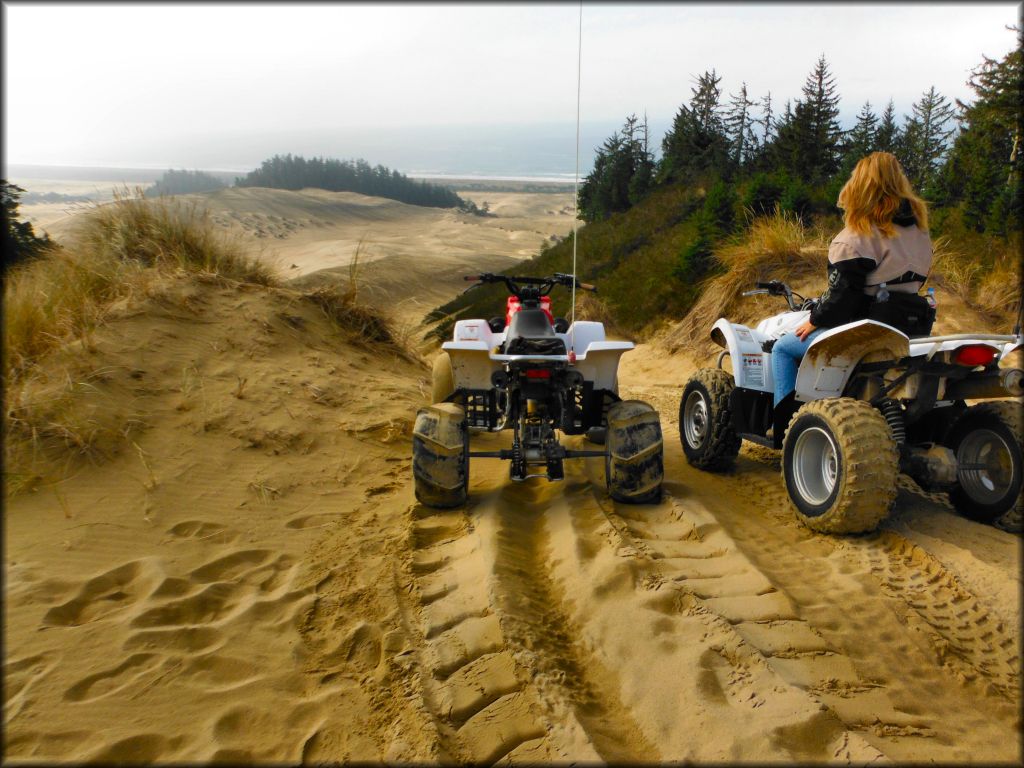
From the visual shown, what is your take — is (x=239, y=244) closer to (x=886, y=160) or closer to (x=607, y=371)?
(x=607, y=371)

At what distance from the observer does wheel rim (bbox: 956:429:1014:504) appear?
13.4 ft

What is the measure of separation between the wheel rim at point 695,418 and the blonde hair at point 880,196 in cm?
196

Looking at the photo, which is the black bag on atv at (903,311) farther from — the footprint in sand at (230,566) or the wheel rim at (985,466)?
the footprint in sand at (230,566)

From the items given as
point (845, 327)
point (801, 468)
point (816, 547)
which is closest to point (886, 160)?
point (845, 327)

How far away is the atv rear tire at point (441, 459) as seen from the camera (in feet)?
15.7

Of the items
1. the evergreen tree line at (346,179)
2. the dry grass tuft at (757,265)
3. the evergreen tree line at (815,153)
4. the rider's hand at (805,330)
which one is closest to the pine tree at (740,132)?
the evergreen tree line at (815,153)

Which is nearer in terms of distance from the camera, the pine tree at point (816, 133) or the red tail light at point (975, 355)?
the red tail light at point (975, 355)

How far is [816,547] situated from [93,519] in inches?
177

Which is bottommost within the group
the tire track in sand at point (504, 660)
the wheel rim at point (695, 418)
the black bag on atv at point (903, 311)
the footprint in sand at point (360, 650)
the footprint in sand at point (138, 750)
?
the footprint in sand at point (360, 650)

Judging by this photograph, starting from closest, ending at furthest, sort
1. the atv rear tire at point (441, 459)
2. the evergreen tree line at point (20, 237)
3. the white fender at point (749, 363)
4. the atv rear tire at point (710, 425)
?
the atv rear tire at point (441, 459) → the white fender at point (749, 363) → the atv rear tire at point (710, 425) → the evergreen tree line at point (20, 237)

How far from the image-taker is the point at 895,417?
4406mm

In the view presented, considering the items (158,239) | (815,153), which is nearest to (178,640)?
(158,239)

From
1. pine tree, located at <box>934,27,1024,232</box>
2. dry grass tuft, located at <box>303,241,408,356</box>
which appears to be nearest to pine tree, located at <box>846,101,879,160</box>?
pine tree, located at <box>934,27,1024,232</box>

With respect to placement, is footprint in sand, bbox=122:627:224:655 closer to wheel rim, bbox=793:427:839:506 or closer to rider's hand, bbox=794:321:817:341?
wheel rim, bbox=793:427:839:506
